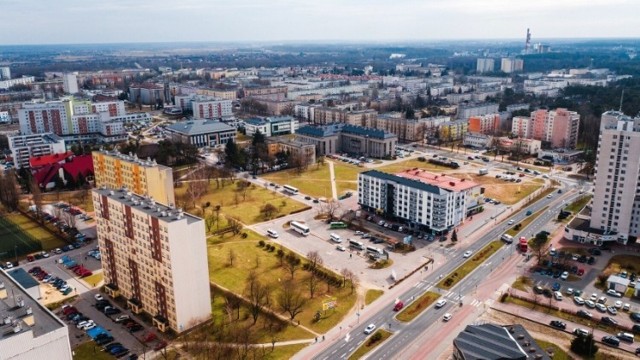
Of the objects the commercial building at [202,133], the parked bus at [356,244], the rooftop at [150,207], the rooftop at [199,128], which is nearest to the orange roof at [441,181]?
the parked bus at [356,244]

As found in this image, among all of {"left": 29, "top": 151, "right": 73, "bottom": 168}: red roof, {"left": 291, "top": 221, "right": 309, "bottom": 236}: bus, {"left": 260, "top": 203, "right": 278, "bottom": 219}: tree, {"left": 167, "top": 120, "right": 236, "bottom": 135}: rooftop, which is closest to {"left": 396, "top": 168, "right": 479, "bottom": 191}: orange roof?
{"left": 291, "top": 221, "right": 309, "bottom": 236}: bus

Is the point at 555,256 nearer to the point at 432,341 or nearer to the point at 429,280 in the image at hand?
the point at 429,280

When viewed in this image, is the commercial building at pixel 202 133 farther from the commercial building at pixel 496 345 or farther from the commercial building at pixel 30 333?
the commercial building at pixel 496 345

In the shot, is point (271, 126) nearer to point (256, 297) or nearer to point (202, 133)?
point (202, 133)

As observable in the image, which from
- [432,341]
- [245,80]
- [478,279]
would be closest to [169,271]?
→ [432,341]

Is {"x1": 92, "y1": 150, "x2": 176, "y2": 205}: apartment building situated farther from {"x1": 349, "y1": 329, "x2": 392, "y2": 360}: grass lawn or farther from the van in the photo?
the van
